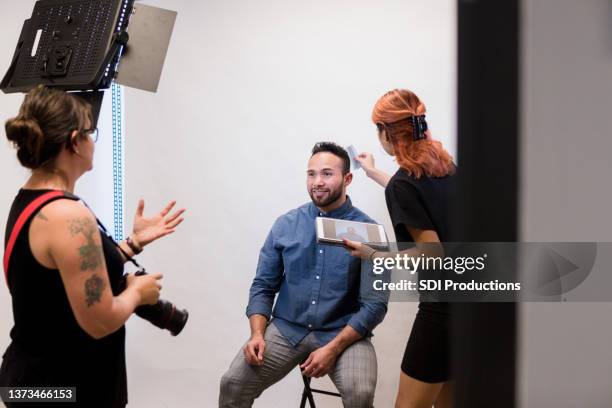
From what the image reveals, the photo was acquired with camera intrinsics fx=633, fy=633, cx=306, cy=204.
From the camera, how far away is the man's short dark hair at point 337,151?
2662 millimetres

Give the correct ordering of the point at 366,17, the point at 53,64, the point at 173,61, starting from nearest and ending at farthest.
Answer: the point at 53,64 → the point at 366,17 → the point at 173,61

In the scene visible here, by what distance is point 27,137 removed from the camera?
1.35m

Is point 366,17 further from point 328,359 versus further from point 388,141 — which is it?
point 328,359

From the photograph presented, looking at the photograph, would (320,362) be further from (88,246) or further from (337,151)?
(88,246)

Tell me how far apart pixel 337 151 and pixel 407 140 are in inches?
26.3

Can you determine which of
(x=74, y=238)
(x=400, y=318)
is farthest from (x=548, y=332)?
(x=400, y=318)

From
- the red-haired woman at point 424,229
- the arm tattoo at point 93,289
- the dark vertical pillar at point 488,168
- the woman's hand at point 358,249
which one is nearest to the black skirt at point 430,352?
the red-haired woman at point 424,229

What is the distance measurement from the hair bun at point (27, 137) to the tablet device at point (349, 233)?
3.39 ft

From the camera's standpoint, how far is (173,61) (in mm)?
3166

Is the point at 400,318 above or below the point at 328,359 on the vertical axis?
above

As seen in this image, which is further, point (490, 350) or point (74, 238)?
point (74, 238)

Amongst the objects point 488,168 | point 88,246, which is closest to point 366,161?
point 88,246

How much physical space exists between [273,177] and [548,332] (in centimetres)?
273

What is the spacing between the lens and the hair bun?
53.2 inches
